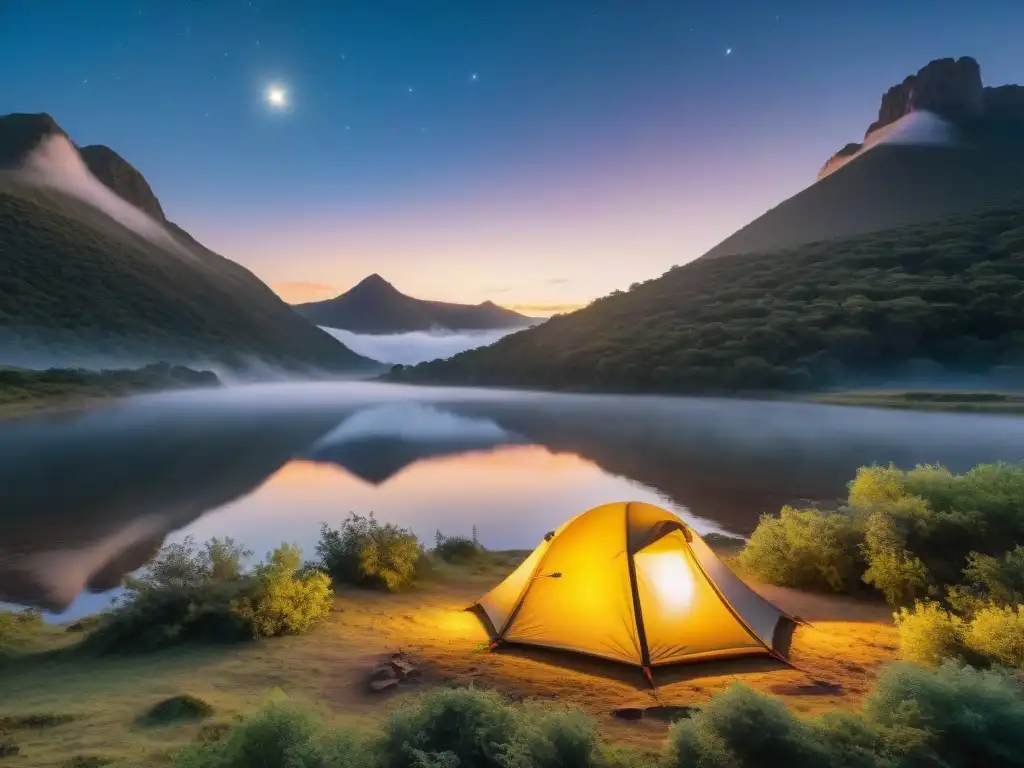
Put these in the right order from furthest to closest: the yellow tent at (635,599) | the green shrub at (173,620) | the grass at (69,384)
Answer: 1. the grass at (69,384)
2. the green shrub at (173,620)
3. the yellow tent at (635,599)

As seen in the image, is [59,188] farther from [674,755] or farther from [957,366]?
[674,755]

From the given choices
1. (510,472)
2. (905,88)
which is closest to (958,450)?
(510,472)

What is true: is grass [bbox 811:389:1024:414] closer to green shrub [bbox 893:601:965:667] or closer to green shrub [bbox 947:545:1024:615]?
green shrub [bbox 947:545:1024:615]

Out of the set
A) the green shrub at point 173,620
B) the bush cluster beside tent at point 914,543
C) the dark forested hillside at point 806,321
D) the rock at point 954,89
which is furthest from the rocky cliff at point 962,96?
the green shrub at point 173,620

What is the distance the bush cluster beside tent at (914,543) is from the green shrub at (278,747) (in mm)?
7677

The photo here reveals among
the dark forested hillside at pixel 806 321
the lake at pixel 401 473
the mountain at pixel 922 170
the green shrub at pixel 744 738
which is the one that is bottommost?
the lake at pixel 401 473

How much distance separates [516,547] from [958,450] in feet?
83.6

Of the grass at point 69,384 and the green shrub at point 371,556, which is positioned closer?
the green shrub at point 371,556

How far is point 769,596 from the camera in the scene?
11289mm

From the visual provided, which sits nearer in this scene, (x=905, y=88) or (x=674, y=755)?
(x=674, y=755)

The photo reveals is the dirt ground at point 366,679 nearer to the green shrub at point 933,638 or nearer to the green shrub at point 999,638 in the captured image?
the green shrub at point 933,638

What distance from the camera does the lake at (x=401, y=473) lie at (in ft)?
55.6

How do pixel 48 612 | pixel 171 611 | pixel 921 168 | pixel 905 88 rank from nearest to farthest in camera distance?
pixel 171 611 → pixel 48 612 → pixel 921 168 → pixel 905 88

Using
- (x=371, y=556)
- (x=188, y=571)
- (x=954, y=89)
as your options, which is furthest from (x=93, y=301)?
(x=954, y=89)
